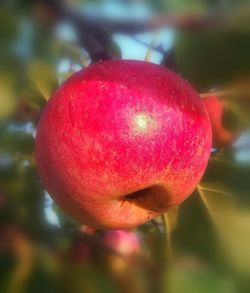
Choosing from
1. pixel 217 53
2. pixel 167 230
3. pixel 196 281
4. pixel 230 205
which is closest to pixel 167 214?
pixel 167 230

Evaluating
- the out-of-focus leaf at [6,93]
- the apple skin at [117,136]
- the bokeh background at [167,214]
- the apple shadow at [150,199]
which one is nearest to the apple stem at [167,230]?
the bokeh background at [167,214]

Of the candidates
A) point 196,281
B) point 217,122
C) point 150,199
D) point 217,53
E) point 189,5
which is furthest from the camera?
point 217,122

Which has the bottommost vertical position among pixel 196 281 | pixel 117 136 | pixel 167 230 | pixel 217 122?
pixel 196 281

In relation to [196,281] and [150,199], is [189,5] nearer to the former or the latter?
[196,281]

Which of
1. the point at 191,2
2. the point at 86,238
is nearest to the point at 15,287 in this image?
the point at 86,238

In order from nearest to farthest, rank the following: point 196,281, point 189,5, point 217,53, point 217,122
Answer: point 189,5 → point 217,53 → point 196,281 → point 217,122

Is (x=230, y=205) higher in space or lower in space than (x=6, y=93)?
higher
